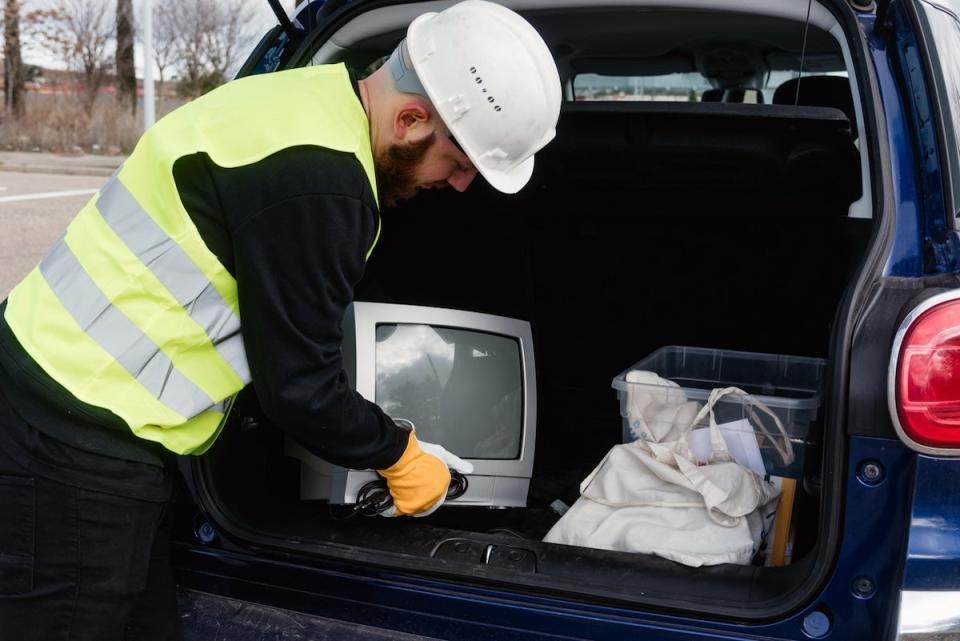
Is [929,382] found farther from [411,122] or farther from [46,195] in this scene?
[46,195]

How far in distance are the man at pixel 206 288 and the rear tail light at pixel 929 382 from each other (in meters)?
0.69

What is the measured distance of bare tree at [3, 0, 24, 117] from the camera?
1948 centimetres

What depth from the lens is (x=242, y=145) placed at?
1571 millimetres

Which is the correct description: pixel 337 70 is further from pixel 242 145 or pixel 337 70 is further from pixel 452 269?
pixel 452 269

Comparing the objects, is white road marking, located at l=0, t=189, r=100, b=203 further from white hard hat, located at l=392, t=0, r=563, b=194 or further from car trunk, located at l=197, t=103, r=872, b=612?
white hard hat, located at l=392, t=0, r=563, b=194

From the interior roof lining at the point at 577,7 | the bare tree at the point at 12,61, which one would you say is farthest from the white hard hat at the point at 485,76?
the bare tree at the point at 12,61

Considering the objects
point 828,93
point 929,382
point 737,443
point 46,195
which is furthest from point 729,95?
point 46,195

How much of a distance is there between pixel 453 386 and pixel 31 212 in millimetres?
8864

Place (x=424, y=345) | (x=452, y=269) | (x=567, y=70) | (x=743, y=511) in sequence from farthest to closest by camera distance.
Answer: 1. (x=567, y=70)
2. (x=452, y=269)
3. (x=424, y=345)
4. (x=743, y=511)

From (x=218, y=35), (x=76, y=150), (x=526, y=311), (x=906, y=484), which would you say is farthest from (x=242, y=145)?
(x=218, y=35)

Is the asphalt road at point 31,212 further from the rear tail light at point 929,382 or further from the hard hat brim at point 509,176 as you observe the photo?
the rear tail light at point 929,382

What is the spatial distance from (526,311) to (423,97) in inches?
68.8

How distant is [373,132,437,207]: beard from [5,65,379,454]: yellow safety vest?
0.08 metres

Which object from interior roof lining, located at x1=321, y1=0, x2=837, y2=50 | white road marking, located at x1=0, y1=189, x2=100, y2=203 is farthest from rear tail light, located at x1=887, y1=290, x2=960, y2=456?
white road marking, located at x1=0, y1=189, x2=100, y2=203
